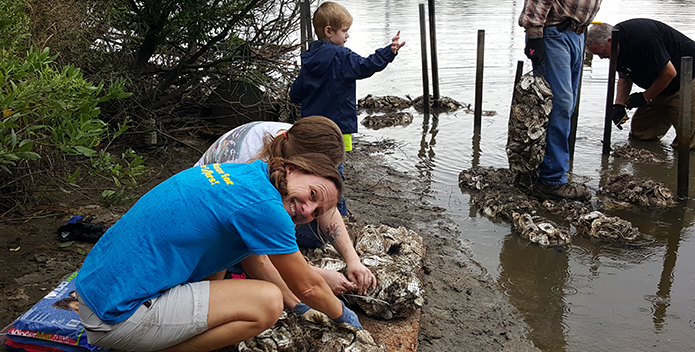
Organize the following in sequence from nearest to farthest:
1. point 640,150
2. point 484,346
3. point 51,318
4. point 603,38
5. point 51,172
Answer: point 51,318, point 484,346, point 51,172, point 603,38, point 640,150

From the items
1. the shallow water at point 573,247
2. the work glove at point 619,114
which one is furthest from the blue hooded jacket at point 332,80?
the work glove at point 619,114

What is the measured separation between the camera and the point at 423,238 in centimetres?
492

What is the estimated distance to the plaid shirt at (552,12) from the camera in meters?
5.07

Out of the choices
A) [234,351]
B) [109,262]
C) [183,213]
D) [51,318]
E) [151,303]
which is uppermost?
[183,213]

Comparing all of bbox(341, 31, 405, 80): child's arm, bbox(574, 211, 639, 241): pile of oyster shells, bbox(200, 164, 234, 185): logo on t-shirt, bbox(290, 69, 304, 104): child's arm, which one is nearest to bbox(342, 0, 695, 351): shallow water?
bbox(574, 211, 639, 241): pile of oyster shells

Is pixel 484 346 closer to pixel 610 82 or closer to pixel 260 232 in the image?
pixel 260 232

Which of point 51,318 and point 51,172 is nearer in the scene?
point 51,318

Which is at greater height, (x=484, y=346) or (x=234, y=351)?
(x=234, y=351)

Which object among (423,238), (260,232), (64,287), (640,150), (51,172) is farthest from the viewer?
(640,150)

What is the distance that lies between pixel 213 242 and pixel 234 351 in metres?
0.72

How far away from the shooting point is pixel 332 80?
4.73 m

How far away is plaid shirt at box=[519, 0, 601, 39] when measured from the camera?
5074mm

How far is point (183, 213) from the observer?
89.3 inches

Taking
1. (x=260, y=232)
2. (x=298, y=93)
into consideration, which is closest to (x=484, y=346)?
(x=260, y=232)
